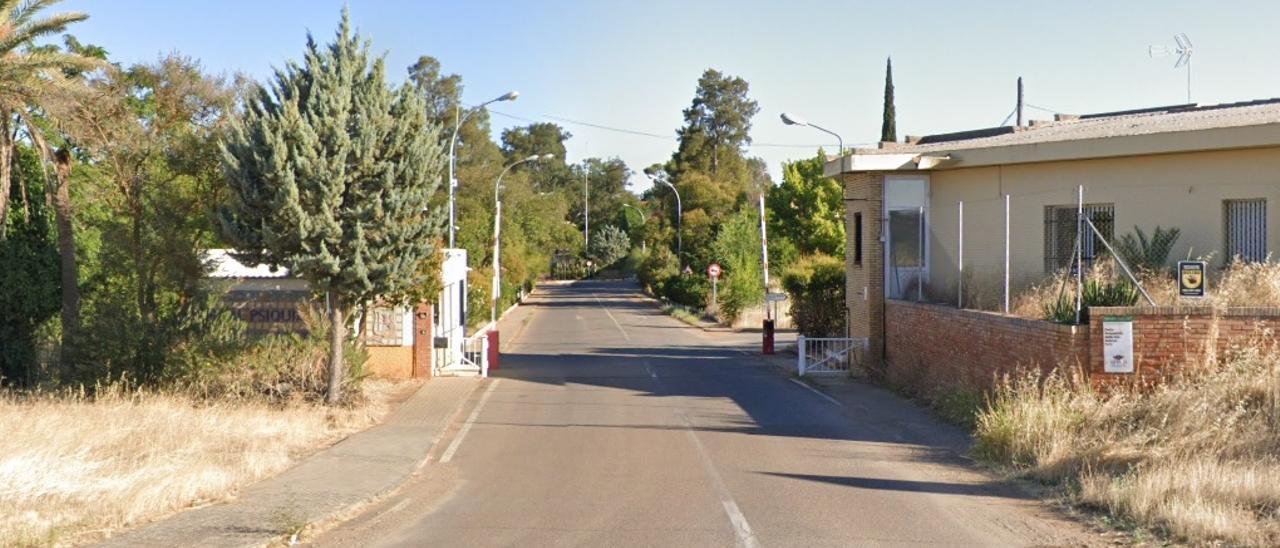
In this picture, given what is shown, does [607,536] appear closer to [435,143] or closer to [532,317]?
[435,143]

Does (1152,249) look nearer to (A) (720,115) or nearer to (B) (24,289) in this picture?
(B) (24,289)

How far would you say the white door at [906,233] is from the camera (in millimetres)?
25625

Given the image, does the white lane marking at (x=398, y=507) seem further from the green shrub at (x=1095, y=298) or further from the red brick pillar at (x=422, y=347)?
the red brick pillar at (x=422, y=347)

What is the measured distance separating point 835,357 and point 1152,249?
8619 millimetres

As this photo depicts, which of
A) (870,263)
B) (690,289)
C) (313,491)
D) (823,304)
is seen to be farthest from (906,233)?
(690,289)

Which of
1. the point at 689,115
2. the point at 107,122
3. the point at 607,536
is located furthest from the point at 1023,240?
the point at 689,115

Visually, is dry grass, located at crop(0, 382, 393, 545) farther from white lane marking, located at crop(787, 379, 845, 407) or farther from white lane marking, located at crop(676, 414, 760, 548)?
white lane marking, located at crop(787, 379, 845, 407)

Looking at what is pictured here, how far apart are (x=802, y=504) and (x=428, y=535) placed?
11.9 ft

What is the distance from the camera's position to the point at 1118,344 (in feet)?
51.8

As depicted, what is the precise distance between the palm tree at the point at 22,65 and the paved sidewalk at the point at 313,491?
27.6 ft

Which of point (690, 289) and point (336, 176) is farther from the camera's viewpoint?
point (690, 289)

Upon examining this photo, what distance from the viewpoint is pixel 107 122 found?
2156cm

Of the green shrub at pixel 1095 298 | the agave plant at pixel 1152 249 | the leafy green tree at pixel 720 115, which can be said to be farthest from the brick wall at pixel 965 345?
the leafy green tree at pixel 720 115

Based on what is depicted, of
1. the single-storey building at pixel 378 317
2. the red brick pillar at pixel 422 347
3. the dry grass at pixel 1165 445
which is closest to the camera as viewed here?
the dry grass at pixel 1165 445
